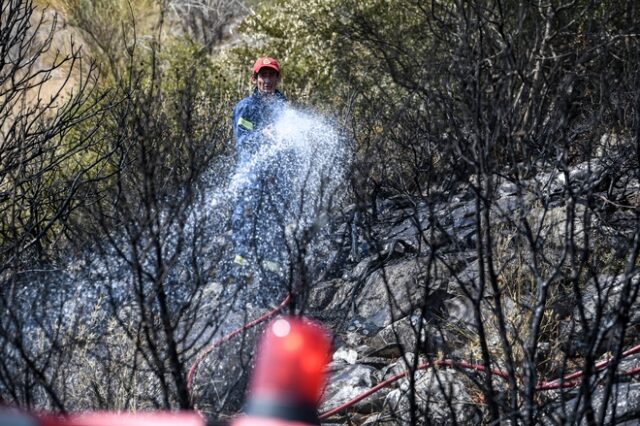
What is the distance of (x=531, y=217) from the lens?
278 inches

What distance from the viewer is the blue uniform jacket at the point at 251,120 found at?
787cm

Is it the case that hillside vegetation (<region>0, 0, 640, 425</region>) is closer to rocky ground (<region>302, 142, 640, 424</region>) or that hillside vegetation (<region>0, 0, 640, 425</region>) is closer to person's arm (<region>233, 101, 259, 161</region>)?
rocky ground (<region>302, 142, 640, 424</region>)

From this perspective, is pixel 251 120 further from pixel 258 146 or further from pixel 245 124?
pixel 258 146

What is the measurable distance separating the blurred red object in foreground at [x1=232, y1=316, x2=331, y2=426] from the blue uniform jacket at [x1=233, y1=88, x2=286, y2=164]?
21.2ft

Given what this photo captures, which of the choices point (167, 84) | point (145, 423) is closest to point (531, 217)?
point (145, 423)

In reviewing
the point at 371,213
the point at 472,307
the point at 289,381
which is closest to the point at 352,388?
the point at 472,307

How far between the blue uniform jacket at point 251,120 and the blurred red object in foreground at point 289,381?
21.2 ft

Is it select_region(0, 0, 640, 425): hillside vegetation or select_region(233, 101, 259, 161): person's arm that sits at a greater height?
select_region(233, 101, 259, 161): person's arm

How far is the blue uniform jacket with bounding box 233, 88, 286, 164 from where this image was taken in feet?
25.8

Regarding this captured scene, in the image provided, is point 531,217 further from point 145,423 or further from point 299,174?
point 145,423

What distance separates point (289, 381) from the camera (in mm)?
1373

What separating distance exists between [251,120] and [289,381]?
6.60m

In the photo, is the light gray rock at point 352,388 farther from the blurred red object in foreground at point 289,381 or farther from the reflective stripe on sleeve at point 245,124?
the blurred red object in foreground at point 289,381

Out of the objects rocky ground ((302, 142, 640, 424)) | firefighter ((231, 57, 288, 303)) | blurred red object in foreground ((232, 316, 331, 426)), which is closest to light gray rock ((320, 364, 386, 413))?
rocky ground ((302, 142, 640, 424))
